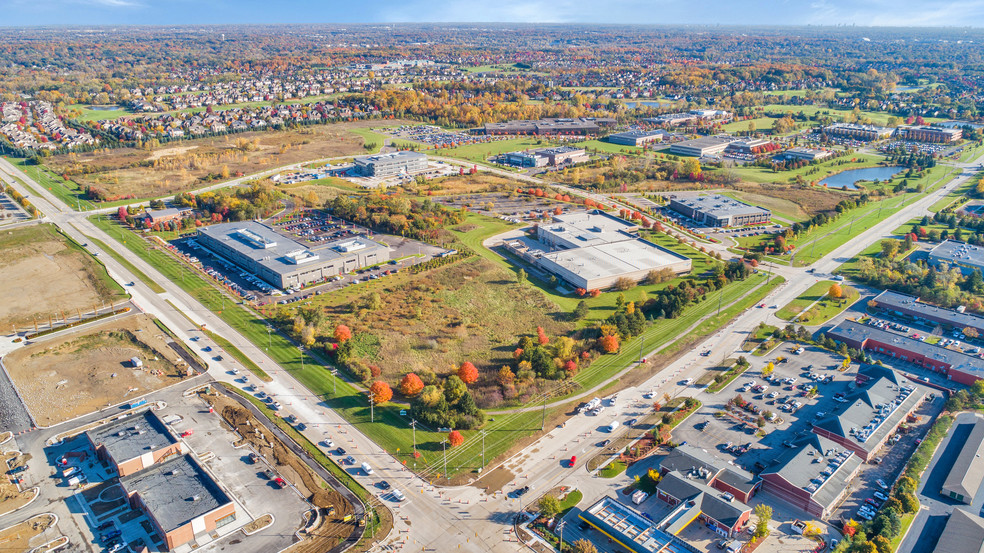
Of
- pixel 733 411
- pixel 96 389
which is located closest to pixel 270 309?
pixel 96 389

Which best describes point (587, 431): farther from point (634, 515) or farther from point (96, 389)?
point (96, 389)

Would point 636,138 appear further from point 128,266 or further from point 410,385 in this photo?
point 410,385

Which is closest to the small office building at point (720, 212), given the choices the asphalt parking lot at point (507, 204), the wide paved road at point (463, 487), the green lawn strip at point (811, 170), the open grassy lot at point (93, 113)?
the asphalt parking lot at point (507, 204)

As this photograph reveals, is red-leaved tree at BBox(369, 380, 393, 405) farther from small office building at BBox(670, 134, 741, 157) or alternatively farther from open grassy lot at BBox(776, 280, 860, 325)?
small office building at BBox(670, 134, 741, 157)

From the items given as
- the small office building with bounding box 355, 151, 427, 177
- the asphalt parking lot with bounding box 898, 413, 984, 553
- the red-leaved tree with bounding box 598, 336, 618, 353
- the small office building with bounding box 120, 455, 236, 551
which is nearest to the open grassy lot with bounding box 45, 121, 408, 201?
the small office building with bounding box 355, 151, 427, 177

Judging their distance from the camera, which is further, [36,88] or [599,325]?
[36,88]

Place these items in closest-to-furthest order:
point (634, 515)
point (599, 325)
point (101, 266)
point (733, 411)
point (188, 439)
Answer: point (634, 515) → point (188, 439) → point (733, 411) → point (599, 325) → point (101, 266)

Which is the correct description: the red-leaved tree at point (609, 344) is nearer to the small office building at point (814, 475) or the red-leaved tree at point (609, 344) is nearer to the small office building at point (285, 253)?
the small office building at point (814, 475)
